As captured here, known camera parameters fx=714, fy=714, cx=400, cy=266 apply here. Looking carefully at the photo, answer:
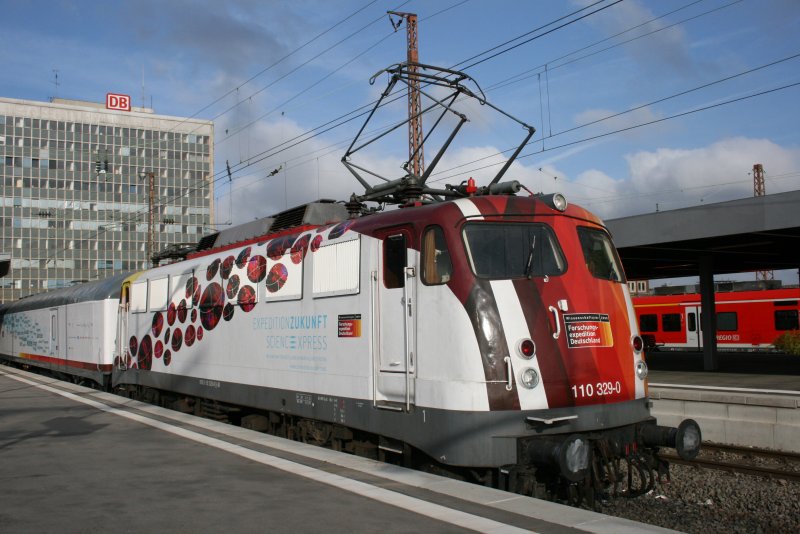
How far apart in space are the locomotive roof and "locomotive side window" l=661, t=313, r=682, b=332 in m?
26.5

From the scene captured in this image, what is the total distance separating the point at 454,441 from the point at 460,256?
6.05 feet

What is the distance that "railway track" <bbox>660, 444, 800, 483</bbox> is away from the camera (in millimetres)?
9664

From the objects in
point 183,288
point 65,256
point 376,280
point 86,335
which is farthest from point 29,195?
point 376,280

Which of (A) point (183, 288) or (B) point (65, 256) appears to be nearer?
(A) point (183, 288)

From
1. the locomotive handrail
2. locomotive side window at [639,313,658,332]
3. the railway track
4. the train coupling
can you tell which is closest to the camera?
the locomotive handrail

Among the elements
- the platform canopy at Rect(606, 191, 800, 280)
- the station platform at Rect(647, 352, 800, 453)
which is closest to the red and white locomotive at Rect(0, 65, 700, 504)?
the station platform at Rect(647, 352, 800, 453)

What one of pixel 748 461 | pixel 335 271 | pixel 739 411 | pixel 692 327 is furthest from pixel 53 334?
pixel 692 327

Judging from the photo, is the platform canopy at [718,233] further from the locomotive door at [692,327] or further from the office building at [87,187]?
the office building at [87,187]

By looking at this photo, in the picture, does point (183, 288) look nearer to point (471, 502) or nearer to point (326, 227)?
point (326, 227)

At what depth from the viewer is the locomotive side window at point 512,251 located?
24.1ft

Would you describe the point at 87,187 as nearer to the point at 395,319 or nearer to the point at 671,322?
the point at 671,322

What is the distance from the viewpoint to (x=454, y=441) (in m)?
7.02

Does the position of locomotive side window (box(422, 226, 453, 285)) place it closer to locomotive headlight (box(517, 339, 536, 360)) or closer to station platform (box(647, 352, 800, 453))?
locomotive headlight (box(517, 339, 536, 360))

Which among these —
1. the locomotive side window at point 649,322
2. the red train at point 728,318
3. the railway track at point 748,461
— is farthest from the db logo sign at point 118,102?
the railway track at point 748,461
